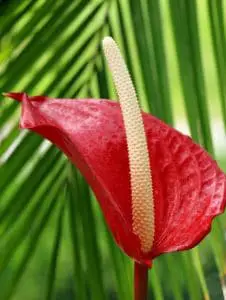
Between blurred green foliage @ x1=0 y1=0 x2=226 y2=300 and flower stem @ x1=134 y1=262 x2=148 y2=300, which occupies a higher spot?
blurred green foliage @ x1=0 y1=0 x2=226 y2=300

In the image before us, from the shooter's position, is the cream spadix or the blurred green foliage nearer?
the cream spadix

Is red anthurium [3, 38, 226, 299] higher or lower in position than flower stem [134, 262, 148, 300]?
higher

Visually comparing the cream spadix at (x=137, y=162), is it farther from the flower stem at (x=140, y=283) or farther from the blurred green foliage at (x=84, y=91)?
the blurred green foliage at (x=84, y=91)

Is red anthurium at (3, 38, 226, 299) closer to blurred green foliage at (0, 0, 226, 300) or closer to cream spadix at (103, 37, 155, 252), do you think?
cream spadix at (103, 37, 155, 252)

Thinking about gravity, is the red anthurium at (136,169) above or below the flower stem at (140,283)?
above

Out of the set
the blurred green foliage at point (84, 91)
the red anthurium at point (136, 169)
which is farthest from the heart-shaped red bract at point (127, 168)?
the blurred green foliage at point (84, 91)

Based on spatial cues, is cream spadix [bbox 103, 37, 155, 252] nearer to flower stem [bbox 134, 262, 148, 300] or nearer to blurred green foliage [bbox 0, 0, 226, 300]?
flower stem [bbox 134, 262, 148, 300]

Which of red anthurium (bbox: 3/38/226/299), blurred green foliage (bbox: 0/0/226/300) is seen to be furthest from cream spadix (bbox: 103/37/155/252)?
blurred green foliage (bbox: 0/0/226/300)

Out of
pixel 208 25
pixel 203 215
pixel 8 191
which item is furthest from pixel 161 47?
pixel 203 215
